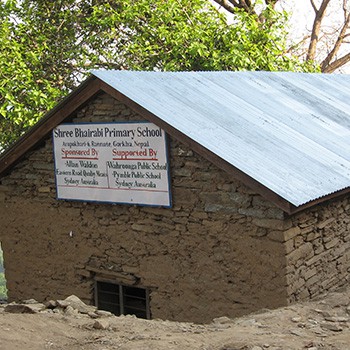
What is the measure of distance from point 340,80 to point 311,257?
24.2ft

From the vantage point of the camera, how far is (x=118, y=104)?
975 centimetres

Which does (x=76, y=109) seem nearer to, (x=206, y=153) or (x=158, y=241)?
(x=158, y=241)

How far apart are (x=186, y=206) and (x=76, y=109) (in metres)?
2.37

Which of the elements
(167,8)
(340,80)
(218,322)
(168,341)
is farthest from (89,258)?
(167,8)

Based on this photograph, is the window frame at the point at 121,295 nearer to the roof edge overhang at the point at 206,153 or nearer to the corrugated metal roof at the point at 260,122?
the roof edge overhang at the point at 206,153

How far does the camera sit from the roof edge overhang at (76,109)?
823 cm

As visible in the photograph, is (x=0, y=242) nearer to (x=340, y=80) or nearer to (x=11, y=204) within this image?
(x=11, y=204)

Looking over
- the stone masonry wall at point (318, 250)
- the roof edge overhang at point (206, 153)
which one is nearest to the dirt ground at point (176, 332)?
the stone masonry wall at point (318, 250)

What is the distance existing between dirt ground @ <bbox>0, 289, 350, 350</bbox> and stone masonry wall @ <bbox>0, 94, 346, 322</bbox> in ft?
3.18

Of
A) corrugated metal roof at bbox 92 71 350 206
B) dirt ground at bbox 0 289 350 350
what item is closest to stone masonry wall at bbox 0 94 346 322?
corrugated metal roof at bbox 92 71 350 206

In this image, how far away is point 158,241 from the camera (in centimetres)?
965

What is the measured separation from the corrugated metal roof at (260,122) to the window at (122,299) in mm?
2648

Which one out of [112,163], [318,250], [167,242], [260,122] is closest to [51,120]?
[112,163]

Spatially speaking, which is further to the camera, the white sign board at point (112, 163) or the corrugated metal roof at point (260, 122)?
the white sign board at point (112, 163)
